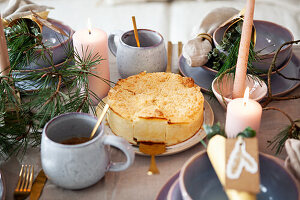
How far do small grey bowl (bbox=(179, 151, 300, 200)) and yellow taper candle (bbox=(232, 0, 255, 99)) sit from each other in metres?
0.29

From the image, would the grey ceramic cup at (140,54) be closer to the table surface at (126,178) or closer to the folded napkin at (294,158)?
the table surface at (126,178)

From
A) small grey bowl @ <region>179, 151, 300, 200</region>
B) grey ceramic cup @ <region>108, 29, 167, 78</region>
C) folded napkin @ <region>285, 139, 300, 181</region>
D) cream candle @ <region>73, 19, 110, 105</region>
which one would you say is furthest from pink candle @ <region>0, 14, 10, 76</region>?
folded napkin @ <region>285, 139, 300, 181</region>

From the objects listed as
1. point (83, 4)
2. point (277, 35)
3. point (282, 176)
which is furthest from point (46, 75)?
point (83, 4)

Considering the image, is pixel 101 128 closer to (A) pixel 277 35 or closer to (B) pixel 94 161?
(B) pixel 94 161

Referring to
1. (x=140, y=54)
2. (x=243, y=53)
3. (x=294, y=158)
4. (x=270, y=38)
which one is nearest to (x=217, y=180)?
(x=294, y=158)

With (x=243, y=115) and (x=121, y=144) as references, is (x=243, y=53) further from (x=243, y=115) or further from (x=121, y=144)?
(x=121, y=144)

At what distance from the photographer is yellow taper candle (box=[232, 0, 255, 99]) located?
775 mm

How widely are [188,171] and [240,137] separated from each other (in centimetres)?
10

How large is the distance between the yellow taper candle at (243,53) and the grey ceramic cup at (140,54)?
229mm

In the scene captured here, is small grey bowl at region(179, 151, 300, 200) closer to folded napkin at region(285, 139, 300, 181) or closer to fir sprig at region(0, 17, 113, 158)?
folded napkin at region(285, 139, 300, 181)

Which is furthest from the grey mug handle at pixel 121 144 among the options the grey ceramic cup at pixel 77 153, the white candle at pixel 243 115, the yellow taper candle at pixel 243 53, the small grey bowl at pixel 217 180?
the yellow taper candle at pixel 243 53

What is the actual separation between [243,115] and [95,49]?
1.31 ft

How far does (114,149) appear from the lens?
0.81 meters

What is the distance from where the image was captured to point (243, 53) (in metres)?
0.82
